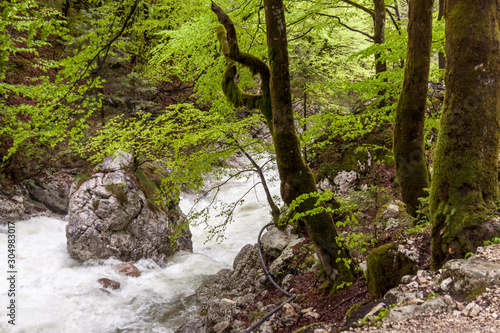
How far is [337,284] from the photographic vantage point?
4.26 m

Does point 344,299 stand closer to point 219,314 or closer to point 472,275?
point 472,275

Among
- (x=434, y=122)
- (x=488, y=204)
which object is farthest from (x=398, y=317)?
(x=434, y=122)

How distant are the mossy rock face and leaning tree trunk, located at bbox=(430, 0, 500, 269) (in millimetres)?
381

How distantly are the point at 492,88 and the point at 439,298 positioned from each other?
186 centimetres

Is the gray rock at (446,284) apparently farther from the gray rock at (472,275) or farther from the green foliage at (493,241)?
the green foliage at (493,241)

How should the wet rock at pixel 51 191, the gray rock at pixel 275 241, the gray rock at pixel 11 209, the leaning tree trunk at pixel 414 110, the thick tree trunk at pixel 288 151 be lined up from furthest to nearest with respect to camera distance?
the wet rock at pixel 51 191 < the gray rock at pixel 11 209 < the gray rock at pixel 275 241 < the thick tree trunk at pixel 288 151 < the leaning tree trunk at pixel 414 110

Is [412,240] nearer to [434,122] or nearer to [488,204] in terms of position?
[488,204]

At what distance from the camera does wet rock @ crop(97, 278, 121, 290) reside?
7.77m

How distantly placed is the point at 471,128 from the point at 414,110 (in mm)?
1195

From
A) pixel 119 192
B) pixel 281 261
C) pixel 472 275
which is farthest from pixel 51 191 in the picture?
pixel 472 275

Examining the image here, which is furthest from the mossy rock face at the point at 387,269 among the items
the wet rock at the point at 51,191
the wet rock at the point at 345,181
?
the wet rock at the point at 51,191

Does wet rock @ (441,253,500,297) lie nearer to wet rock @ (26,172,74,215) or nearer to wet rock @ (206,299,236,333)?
wet rock @ (206,299,236,333)

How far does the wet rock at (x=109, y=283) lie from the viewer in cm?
777

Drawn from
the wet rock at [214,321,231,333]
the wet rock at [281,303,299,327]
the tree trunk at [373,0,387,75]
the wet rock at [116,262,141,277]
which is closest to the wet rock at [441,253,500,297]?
the wet rock at [281,303,299,327]
